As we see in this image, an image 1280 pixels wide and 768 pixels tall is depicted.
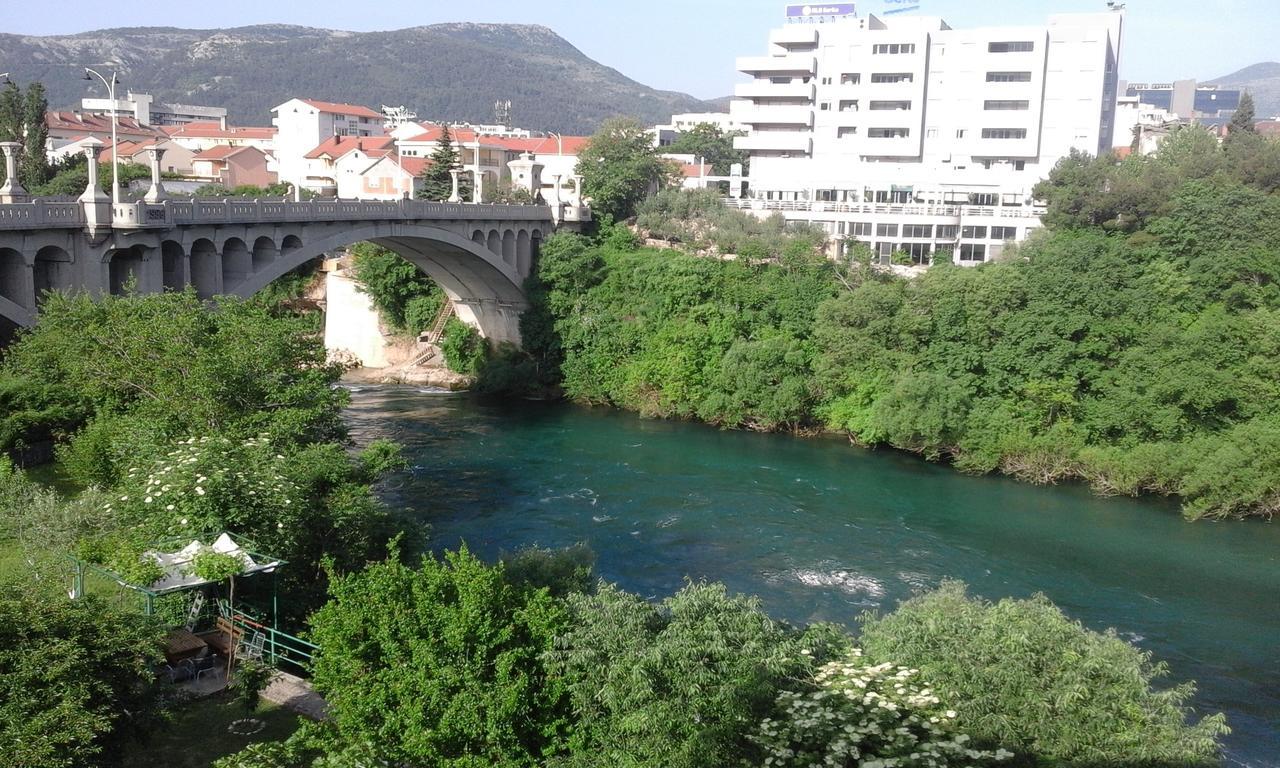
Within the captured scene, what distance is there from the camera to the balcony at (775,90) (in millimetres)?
59469

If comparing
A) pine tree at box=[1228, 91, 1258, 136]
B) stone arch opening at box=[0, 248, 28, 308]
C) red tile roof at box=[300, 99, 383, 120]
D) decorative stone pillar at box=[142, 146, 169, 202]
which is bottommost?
stone arch opening at box=[0, 248, 28, 308]

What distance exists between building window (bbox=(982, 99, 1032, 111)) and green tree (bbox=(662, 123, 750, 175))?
84.4ft

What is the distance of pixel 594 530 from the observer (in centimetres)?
2758

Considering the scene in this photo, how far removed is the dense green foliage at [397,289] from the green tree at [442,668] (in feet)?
128

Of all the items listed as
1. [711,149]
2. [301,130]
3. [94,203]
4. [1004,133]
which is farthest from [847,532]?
[301,130]

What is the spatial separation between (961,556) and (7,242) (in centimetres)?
2345

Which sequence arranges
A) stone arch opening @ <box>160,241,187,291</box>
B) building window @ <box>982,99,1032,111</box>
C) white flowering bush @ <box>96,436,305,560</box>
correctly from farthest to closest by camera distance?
1. building window @ <box>982,99,1032,111</box>
2. stone arch opening @ <box>160,241,187,291</box>
3. white flowering bush @ <box>96,436,305,560</box>

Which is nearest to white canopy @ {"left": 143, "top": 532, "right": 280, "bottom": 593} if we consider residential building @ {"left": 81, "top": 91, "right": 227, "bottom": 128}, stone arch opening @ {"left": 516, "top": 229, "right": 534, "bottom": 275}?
stone arch opening @ {"left": 516, "top": 229, "right": 534, "bottom": 275}

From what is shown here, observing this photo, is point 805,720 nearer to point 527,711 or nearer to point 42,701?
point 527,711

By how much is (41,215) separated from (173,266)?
493 cm

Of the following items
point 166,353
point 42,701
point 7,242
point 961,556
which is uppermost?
point 7,242

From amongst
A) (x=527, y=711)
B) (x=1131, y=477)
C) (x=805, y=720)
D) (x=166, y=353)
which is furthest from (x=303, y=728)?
(x=1131, y=477)

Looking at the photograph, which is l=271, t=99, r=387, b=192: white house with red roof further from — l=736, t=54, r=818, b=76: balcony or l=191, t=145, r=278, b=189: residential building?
l=736, t=54, r=818, b=76: balcony

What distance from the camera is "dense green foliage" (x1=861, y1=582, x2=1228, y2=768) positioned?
39.3 feet
